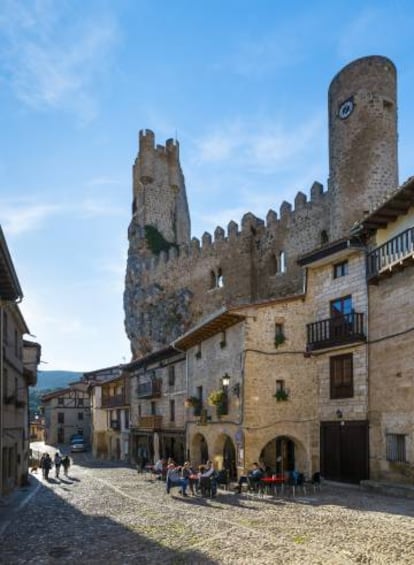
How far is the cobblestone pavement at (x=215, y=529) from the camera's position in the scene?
38.5 feet

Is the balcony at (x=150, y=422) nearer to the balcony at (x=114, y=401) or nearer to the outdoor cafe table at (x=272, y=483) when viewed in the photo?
the balcony at (x=114, y=401)

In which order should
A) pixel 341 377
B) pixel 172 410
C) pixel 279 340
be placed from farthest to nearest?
pixel 172 410 < pixel 279 340 < pixel 341 377

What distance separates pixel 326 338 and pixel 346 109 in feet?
53.6

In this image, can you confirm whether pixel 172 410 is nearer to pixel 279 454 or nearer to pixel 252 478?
pixel 279 454

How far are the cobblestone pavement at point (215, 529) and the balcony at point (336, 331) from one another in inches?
209

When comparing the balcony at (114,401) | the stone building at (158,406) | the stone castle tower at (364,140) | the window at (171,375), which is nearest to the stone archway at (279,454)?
the stone building at (158,406)

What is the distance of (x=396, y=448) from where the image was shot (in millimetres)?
20219

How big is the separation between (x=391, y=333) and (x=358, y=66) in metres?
19.0

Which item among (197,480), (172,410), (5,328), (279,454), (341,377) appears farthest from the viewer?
(172,410)

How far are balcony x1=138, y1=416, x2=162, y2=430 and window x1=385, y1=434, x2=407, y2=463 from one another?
1963cm

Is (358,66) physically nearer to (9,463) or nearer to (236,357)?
(236,357)

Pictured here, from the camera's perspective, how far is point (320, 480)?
23.0m

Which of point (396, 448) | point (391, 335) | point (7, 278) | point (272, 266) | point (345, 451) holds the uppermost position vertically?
point (272, 266)

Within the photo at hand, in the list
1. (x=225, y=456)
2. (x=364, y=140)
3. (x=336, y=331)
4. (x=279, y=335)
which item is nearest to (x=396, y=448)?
(x=336, y=331)
